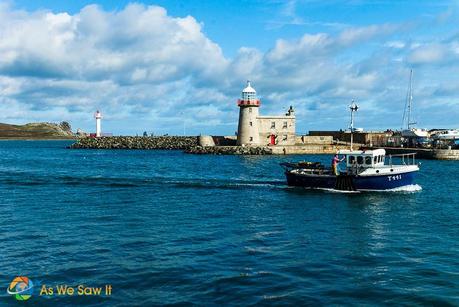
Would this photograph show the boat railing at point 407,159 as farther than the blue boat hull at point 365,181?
Yes

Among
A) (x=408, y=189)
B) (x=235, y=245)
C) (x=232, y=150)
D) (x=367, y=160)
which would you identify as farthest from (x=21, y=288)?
(x=232, y=150)

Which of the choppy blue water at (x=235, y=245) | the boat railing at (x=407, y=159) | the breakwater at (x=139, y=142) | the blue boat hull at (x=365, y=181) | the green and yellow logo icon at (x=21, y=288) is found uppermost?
the breakwater at (x=139, y=142)

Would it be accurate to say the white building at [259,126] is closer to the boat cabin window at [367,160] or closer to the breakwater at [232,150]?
the breakwater at [232,150]

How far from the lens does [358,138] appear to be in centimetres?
10150

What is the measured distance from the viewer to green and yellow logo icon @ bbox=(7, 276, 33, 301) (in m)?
14.7

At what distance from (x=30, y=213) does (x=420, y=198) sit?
25.6 m

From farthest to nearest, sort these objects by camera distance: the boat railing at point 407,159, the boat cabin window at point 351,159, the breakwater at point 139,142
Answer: the breakwater at point 139,142, the boat railing at point 407,159, the boat cabin window at point 351,159

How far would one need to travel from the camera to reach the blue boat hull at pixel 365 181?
3784 cm

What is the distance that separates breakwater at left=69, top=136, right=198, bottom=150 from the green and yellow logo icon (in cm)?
9793

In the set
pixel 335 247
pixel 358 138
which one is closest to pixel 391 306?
pixel 335 247

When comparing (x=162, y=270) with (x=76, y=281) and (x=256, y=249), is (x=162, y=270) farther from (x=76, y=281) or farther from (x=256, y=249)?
(x=256, y=249)

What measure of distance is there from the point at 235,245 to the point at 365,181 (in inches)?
780

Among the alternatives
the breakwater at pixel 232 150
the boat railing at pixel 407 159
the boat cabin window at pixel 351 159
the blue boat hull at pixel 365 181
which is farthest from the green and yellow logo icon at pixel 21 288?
the breakwater at pixel 232 150

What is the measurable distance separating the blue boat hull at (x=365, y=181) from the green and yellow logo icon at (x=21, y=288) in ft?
87.5
